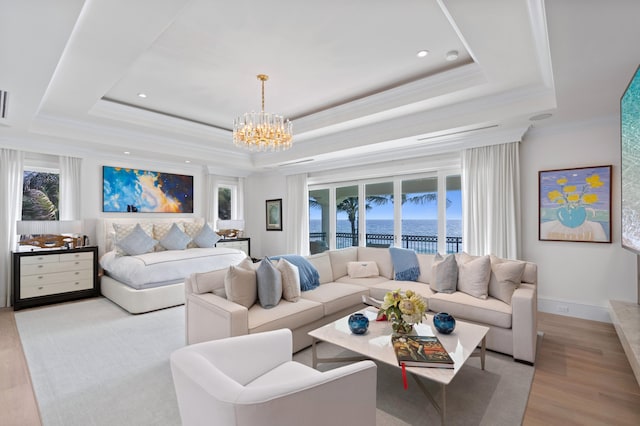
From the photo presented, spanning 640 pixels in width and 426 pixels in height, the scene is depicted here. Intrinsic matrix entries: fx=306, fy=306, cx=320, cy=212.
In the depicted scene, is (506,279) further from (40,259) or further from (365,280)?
(40,259)

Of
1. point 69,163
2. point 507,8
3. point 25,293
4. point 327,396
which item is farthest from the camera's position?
point 69,163

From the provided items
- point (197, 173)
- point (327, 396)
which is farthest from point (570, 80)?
point (197, 173)

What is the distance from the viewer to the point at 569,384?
2.37 meters

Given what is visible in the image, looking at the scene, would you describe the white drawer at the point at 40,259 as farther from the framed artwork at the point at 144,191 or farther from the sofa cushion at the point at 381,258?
the sofa cushion at the point at 381,258

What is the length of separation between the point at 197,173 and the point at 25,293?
3.46 m

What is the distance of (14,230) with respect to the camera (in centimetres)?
456

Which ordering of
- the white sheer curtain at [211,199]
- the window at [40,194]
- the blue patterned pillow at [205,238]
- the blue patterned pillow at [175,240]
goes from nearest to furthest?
the window at [40,194]
the blue patterned pillow at [175,240]
the blue patterned pillow at [205,238]
the white sheer curtain at [211,199]

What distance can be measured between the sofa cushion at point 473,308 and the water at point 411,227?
178 centimetres

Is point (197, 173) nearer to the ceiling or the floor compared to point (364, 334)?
nearer to the ceiling

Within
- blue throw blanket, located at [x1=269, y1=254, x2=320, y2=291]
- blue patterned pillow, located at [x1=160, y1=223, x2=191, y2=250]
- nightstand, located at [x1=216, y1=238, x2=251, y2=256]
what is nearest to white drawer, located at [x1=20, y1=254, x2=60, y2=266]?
blue patterned pillow, located at [x1=160, y1=223, x2=191, y2=250]

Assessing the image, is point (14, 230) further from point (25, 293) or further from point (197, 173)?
point (197, 173)

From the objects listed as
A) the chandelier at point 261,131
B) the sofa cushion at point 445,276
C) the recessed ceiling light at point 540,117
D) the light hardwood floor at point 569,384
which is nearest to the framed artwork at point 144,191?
the light hardwood floor at point 569,384

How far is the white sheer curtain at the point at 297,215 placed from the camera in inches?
272

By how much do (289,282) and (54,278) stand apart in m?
3.91
